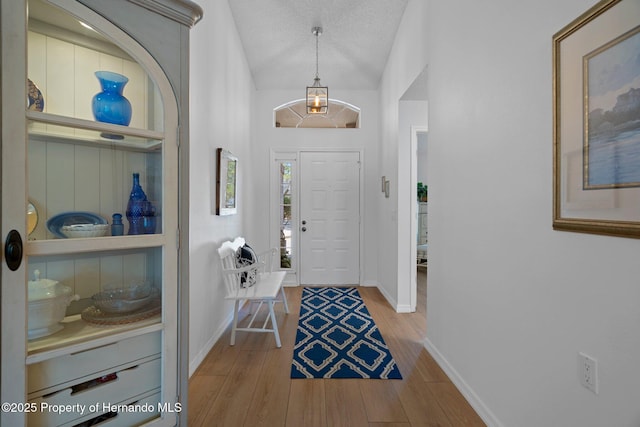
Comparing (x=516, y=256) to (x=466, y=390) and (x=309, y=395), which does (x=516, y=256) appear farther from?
(x=309, y=395)

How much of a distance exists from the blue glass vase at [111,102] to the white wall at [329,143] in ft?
11.9

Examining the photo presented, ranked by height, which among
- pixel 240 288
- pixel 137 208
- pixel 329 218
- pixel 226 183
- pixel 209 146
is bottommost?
pixel 240 288

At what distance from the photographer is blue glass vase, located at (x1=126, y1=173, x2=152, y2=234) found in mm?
1316

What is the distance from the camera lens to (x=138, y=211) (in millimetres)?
1336

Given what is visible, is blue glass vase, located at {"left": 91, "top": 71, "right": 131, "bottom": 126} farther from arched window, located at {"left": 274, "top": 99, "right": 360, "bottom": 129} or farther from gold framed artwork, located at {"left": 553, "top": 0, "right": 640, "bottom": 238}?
arched window, located at {"left": 274, "top": 99, "right": 360, "bottom": 129}

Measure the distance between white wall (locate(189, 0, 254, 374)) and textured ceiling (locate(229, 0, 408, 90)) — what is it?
31 cm

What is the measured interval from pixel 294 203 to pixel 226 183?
1943 mm

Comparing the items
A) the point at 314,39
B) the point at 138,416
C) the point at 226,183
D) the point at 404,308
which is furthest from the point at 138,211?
the point at 314,39

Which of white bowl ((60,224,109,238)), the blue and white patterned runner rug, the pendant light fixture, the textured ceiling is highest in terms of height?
the textured ceiling

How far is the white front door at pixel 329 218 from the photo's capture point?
16.2 ft

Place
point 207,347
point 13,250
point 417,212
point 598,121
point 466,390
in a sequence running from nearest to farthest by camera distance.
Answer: point 13,250
point 598,121
point 466,390
point 207,347
point 417,212

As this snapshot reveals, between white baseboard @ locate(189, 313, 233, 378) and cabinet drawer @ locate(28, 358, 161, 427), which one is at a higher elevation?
cabinet drawer @ locate(28, 358, 161, 427)

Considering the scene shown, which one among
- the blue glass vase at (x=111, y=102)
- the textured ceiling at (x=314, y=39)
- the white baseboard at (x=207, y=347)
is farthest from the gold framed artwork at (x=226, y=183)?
the blue glass vase at (x=111, y=102)

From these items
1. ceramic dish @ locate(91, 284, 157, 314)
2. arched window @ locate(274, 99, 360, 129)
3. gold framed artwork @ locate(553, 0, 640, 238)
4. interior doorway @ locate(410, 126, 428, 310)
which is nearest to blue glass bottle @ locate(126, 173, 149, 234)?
ceramic dish @ locate(91, 284, 157, 314)
